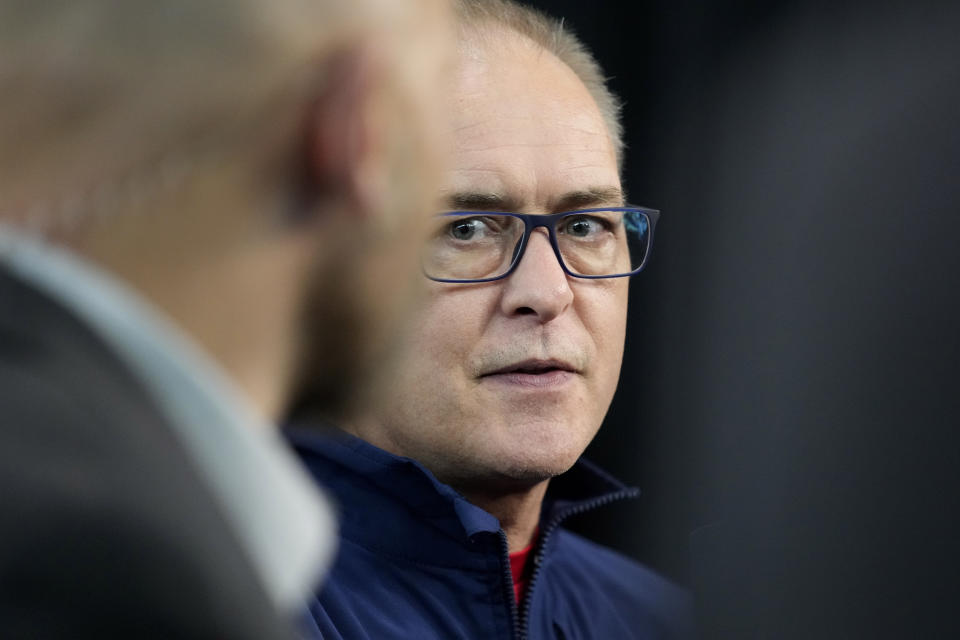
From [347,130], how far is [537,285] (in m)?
0.97

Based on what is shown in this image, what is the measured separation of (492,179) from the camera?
1430mm

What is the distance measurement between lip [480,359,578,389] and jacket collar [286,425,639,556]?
0.47ft

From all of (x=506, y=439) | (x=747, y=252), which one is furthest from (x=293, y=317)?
(x=506, y=439)

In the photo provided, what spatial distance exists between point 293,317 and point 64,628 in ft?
0.52

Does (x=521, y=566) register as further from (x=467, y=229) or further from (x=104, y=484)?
(x=104, y=484)

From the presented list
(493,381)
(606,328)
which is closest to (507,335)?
(493,381)

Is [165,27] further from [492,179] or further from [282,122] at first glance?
[492,179]

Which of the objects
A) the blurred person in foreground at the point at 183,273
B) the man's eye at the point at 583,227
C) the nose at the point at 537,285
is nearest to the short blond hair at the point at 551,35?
the man's eye at the point at 583,227

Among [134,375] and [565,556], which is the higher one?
[134,375]

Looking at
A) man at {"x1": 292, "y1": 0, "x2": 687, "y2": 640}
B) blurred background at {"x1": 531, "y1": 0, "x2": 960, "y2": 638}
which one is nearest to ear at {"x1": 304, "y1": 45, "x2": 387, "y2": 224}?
blurred background at {"x1": 531, "y1": 0, "x2": 960, "y2": 638}

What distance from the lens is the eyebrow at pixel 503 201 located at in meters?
1.43

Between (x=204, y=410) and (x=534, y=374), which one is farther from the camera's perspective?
(x=534, y=374)

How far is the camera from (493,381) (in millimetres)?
1407

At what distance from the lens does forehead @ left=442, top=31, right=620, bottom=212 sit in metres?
1.44
